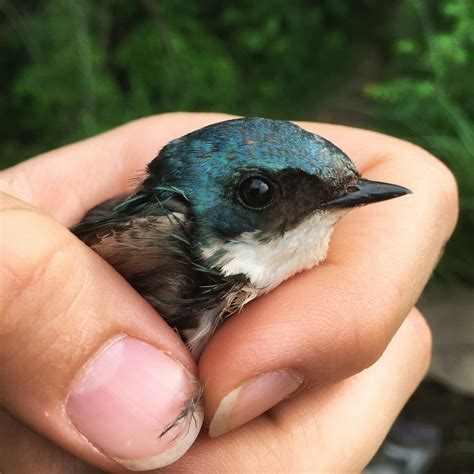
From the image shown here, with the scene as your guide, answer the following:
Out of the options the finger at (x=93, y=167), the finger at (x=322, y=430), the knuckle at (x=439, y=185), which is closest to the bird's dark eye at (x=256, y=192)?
the finger at (x=322, y=430)

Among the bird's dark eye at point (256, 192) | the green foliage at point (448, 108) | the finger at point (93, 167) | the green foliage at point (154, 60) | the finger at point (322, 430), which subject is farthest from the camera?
the green foliage at point (154, 60)

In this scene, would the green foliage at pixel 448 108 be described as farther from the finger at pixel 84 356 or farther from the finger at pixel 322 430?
the finger at pixel 84 356

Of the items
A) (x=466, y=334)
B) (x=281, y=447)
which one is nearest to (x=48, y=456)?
(x=281, y=447)

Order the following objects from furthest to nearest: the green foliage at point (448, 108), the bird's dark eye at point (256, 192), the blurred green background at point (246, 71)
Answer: the blurred green background at point (246, 71) → the green foliage at point (448, 108) → the bird's dark eye at point (256, 192)

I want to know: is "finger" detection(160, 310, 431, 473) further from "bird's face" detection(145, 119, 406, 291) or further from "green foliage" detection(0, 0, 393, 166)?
"green foliage" detection(0, 0, 393, 166)

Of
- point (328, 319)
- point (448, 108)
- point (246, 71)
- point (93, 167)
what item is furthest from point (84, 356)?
point (246, 71)

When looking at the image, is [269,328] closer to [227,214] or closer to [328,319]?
[328,319]

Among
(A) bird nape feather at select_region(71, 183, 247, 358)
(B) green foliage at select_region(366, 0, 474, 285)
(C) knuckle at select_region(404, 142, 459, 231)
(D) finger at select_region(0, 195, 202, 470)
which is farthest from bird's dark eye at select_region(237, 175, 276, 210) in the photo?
(B) green foliage at select_region(366, 0, 474, 285)
